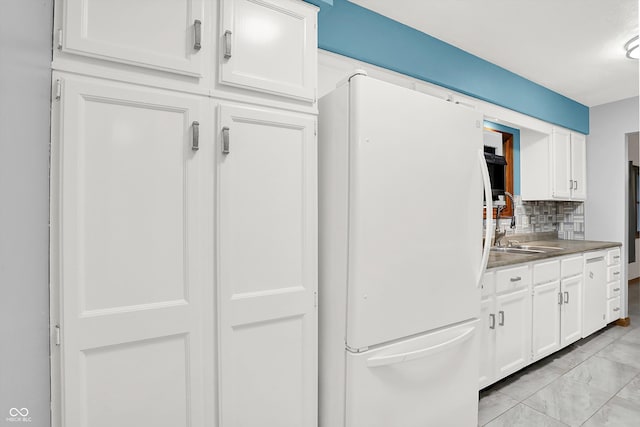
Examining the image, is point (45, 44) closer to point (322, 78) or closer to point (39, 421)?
point (39, 421)

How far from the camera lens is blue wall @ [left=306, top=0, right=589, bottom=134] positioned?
185 centimetres

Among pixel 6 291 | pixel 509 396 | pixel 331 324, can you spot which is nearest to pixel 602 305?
pixel 509 396

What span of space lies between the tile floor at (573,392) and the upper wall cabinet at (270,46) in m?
2.13

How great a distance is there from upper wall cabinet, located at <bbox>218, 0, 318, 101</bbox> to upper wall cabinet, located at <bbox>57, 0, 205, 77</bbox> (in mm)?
91

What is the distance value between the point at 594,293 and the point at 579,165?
148 cm

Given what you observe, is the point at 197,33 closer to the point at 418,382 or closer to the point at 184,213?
the point at 184,213

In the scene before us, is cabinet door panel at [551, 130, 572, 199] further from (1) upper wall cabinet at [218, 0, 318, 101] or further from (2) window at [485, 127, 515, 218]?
(1) upper wall cabinet at [218, 0, 318, 101]

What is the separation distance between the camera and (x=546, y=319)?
256cm

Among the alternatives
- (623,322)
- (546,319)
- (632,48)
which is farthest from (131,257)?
(623,322)

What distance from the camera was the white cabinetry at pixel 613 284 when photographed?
3326mm

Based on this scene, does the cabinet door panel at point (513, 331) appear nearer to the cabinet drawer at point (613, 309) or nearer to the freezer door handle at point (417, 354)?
the freezer door handle at point (417, 354)

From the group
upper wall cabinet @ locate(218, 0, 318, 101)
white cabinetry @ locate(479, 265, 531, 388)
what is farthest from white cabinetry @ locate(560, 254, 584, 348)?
upper wall cabinet @ locate(218, 0, 318, 101)

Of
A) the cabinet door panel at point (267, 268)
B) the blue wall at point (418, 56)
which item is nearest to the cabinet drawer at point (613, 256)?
the blue wall at point (418, 56)

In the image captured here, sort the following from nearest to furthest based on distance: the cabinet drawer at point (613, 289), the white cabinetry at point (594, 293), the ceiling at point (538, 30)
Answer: the ceiling at point (538, 30) → the white cabinetry at point (594, 293) → the cabinet drawer at point (613, 289)
